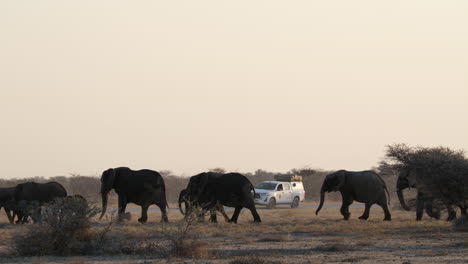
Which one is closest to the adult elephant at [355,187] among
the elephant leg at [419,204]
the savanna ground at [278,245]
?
the elephant leg at [419,204]

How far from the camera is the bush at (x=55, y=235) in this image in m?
22.3

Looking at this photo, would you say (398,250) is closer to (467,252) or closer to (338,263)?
(467,252)

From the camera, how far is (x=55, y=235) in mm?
22484

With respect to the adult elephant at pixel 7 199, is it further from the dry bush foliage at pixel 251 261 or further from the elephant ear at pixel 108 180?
the dry bush foliage at pixel 251 261

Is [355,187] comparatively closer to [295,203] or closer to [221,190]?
[221,190]

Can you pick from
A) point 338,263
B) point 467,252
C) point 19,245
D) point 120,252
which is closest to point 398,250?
point 467,252

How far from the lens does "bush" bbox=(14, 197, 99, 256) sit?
73.3ft

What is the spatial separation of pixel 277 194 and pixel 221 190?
22.4 meters

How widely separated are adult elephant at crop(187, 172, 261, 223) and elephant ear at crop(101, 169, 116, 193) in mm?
2825

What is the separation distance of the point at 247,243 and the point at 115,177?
1123 centimetres

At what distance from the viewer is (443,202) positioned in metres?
31.0

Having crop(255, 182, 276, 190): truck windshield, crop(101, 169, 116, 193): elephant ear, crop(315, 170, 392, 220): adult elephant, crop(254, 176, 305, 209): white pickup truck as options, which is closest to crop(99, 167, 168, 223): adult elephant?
crop(101, 169, 116, 193): elephant ear

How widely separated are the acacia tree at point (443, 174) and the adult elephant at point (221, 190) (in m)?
6.74

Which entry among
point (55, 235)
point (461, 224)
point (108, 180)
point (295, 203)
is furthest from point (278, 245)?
point (295, 203)
